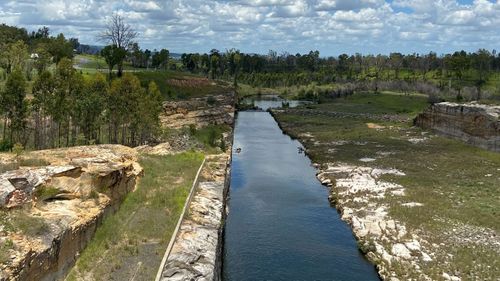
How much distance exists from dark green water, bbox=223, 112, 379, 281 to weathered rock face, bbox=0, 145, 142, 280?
10143mm

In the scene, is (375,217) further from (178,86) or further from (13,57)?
(178,86)

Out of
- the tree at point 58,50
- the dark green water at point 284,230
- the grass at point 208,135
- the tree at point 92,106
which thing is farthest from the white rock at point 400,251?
the tree at point 58,50

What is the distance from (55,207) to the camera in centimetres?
2556

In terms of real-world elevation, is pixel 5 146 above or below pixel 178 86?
below

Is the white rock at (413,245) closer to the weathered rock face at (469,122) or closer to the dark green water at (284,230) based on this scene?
the dark green water at (284,230)

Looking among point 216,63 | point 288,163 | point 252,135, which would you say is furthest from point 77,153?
point 216,63

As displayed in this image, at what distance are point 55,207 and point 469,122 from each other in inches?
2563

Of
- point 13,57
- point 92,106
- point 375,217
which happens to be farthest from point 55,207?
point 13,57

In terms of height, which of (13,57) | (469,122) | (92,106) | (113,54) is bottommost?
(469,122)

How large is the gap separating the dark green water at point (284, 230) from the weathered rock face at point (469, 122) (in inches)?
988

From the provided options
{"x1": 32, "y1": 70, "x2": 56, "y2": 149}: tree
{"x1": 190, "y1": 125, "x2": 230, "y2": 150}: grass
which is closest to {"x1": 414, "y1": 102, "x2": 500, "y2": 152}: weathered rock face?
{"x1": 190, "y1": 125, "x2": 230, "y2": 150}: grass

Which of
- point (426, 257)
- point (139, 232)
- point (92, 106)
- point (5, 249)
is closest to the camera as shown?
point (5, 249)

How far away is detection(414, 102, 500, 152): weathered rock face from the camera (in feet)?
226

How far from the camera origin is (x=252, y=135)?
Answer: 91.4 meters
